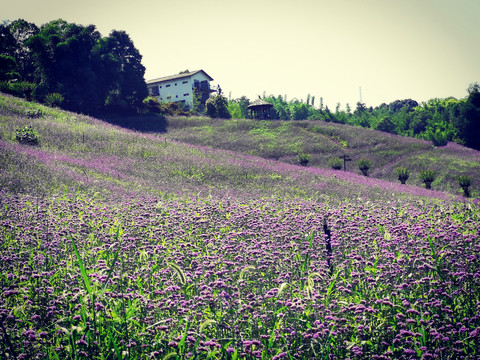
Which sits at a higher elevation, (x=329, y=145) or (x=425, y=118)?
(x=425, y=118)

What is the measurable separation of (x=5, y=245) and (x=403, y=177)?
1059 inches

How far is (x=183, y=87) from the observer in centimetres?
7144

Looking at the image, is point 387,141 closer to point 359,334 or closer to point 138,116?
point 138,116

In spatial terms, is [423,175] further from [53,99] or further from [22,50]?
[22,50]

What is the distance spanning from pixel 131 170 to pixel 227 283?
14.3m

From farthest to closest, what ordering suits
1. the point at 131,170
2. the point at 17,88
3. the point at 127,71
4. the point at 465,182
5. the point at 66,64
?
the point at 127,71 → the point at 66,64 → the point at 17,88 → the point at 465,182 → the point at 131,170

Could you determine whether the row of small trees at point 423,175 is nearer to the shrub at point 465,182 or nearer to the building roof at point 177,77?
the shrub at point 465,182

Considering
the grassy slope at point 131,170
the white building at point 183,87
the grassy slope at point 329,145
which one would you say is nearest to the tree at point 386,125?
the grassy slope at point 329,145

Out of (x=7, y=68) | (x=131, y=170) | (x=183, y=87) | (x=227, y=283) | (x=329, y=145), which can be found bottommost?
(x=227, y=283)

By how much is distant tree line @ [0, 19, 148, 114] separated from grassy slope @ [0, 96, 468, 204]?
14.6 m

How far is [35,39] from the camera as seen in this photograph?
134ft

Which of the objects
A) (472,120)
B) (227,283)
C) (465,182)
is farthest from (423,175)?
(472,120)

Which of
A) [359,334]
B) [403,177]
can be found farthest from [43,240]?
[403,177]

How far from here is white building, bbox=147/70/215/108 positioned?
230 feet
